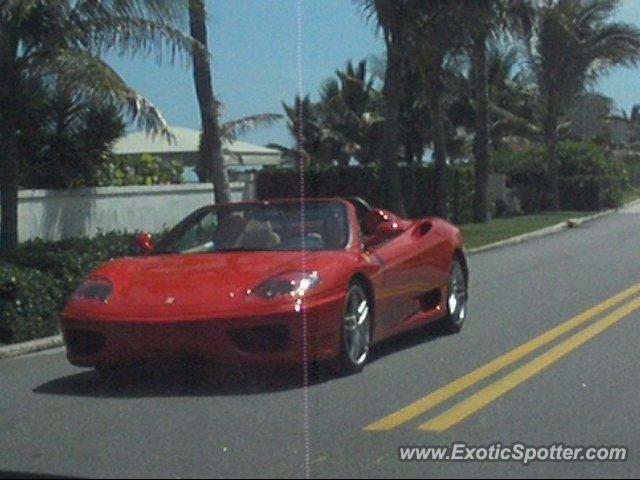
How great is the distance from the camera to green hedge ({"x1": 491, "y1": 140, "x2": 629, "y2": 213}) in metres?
44.8

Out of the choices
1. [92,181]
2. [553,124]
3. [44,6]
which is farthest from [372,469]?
[553,124]

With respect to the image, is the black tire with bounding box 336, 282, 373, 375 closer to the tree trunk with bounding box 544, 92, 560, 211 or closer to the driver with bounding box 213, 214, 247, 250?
the driver with bounding box 213, 214, 247, 250

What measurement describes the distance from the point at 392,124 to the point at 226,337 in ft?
65.0

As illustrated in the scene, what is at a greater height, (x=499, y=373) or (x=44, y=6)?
(x=44, y=6)

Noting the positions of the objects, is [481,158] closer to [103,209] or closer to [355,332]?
[103,209]

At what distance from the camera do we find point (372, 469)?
6.87 m

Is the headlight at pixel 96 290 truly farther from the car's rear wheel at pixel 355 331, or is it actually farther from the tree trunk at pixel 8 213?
the tree trunk at pixel 8 213

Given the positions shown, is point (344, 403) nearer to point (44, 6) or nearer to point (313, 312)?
point (313, 312)

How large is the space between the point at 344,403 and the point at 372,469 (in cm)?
193

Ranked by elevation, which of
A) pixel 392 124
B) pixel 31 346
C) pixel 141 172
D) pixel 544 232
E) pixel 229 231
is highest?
pixel 392 124

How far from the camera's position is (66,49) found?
1588cm

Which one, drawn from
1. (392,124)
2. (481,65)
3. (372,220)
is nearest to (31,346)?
(372,220)

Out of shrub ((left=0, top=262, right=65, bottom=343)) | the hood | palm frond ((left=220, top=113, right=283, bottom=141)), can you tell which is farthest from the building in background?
the hood

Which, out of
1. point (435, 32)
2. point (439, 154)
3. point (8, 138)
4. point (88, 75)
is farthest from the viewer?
point (439, 154)
